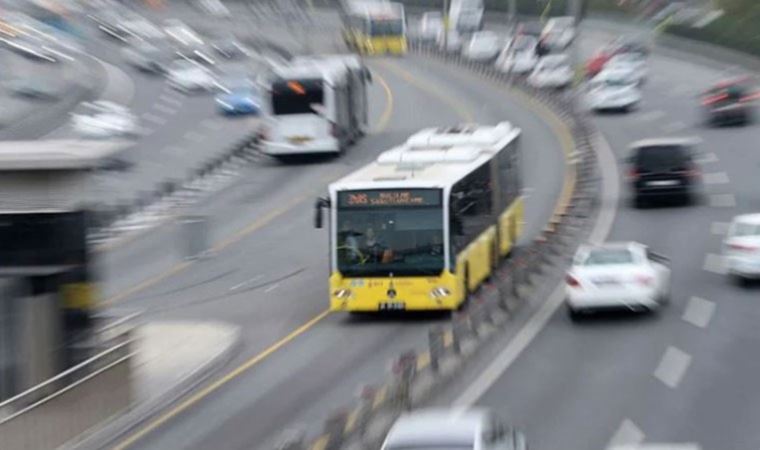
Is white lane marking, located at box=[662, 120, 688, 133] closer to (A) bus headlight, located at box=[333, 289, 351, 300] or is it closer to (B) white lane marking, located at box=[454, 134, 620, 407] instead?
(B) white lane marking, located at box=[454, 134, 620, 407]

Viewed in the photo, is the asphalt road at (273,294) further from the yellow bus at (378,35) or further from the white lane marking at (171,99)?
the yellow bus at (378,35)

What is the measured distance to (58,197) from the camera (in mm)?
23203

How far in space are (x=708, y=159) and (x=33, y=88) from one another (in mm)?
31665

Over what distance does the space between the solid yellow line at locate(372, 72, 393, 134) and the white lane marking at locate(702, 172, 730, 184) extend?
17.1 metres

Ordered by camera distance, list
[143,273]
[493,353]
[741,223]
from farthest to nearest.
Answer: [143,273]
[741,223]
[493,353]

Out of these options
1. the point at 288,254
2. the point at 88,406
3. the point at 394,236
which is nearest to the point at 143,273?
the point at 288,254

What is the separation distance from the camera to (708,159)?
5591 centimetres

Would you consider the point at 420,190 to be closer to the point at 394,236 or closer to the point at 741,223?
the point at 394,236

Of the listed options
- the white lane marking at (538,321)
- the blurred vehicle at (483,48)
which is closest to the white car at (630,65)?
the blurred vehicle at (483,48)

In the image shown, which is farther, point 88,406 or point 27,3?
point 27,3

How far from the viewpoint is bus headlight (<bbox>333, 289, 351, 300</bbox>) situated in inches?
1251

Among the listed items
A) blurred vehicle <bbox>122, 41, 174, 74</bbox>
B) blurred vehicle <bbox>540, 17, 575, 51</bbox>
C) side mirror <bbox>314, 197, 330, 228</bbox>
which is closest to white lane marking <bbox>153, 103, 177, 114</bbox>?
blurred vehicle <bbox>122, 41, 174, 74</bbox>

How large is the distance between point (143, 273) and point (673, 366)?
57.6 ft

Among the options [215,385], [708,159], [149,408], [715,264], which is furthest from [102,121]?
[149,408]
